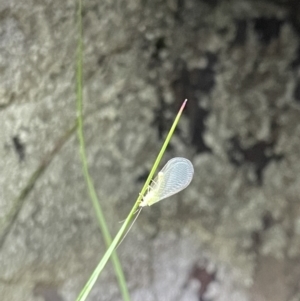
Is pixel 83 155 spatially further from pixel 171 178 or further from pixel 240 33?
pixel 240 33

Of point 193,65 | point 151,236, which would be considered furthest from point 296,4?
point 151,236

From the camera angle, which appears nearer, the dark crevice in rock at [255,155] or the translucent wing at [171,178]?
the translucent wing at [171,178]

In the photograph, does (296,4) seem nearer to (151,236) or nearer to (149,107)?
(149,107)

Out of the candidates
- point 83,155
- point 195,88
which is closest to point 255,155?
point 195,88

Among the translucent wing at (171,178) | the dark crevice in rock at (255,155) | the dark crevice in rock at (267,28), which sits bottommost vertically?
the dark crevice in rock at (255,155)

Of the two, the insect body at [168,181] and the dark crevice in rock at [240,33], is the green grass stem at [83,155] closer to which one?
the insect body at [168,181]

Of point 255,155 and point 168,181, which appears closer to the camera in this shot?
point 168,181

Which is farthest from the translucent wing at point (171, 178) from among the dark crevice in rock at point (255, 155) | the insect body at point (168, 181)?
the dark crevice in rock at point (255, 155)
